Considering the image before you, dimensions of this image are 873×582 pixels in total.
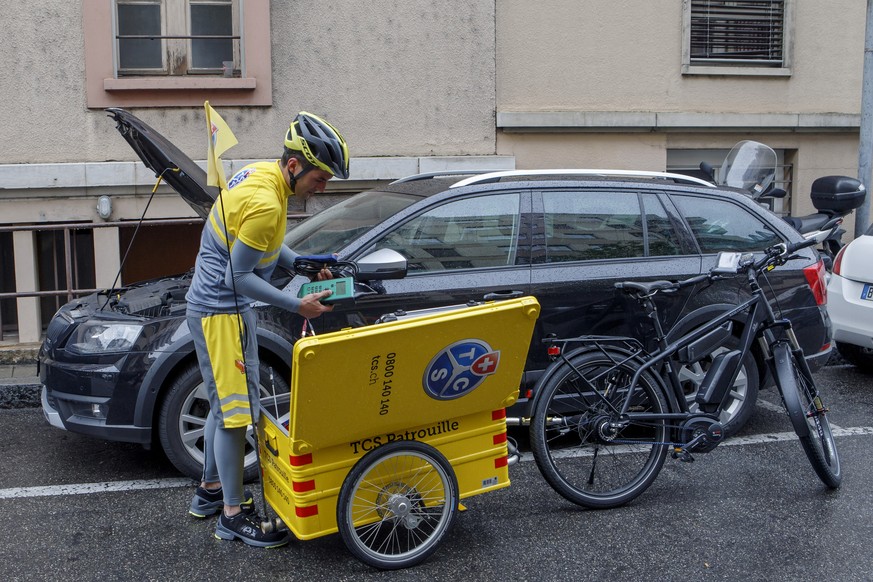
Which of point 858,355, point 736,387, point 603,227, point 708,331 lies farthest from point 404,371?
point 858,355

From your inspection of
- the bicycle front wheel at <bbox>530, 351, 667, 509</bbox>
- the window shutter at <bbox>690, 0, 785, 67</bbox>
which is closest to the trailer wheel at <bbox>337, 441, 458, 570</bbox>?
the bicycle front wheel at <bbox>530, 351, 667, 509</bbox>

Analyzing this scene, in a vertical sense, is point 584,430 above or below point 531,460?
above

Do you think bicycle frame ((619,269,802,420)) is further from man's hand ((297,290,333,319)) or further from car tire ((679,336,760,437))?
man's hand ((297,290,333,319))

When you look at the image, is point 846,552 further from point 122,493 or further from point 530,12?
point 530,12

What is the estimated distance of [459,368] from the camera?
13.0ft

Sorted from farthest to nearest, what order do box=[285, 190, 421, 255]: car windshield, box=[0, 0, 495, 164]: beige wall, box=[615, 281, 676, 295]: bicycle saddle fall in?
1. box=[0, 0, 495, 164]: beige wall
2. box=[285, 190, 421, 255]: car windshield
3. box=[615, 281, 676, 295]: bicycle saddle

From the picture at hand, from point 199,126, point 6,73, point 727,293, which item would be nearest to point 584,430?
point 727,293

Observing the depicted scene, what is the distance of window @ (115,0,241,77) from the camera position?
9.04 meters

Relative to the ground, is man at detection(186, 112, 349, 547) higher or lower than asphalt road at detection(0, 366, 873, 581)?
higher

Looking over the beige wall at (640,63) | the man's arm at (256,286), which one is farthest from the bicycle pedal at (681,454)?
the beige wall at (640,63)

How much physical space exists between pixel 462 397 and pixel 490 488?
20.9 inches

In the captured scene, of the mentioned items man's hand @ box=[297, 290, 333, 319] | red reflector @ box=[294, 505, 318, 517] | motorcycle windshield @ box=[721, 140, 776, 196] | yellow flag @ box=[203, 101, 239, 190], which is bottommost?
red reflector @ box=[294, 505, 318, 517]

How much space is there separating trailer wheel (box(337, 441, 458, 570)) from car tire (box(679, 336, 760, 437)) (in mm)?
1861

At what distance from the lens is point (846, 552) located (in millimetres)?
4262
